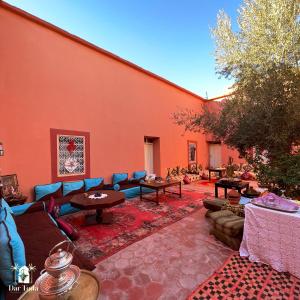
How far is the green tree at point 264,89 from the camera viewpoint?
10.9ft

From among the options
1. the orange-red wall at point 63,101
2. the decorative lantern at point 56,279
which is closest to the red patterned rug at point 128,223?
the decorative lantern at point 56,279

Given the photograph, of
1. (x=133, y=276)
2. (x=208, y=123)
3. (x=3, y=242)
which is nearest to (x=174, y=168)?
(x=208, y=123)

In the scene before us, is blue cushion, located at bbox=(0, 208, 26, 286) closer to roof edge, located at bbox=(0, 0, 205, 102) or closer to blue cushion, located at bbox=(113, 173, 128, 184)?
blue cushion, located at bbox=(113, 173, 128, 184)

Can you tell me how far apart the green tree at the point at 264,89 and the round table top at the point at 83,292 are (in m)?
3.39

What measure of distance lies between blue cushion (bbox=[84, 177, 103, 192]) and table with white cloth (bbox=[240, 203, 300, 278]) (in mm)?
4288

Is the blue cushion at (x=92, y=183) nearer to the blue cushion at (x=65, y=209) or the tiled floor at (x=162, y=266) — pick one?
the blue cushion at (x=65, y=209)

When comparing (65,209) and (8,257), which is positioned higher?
(8,257)

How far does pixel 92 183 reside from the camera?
5.69m

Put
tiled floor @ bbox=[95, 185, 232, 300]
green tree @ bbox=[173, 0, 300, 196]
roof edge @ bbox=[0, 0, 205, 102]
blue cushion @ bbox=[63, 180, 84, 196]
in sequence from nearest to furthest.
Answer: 1. tiled floor @ bbox=[95, 185, 232, 300]
2. green tree @ bbox=[173, 0, 300, 196]
3. roof edge @ bbox=[0, 0, 205, 102]
4. blue cushion @ bbox=[63, 180, 84, 196]

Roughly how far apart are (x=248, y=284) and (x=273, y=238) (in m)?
0.72

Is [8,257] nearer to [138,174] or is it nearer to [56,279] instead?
[56,279]

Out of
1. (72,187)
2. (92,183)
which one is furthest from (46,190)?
(92,183)

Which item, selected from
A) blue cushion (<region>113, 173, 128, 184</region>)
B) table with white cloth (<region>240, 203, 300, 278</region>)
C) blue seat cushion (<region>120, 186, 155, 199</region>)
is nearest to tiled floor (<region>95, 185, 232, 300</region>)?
table with white cloth (<region>240, 203, 300, 278</region>)

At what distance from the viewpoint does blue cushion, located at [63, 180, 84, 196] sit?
16.7 feet
